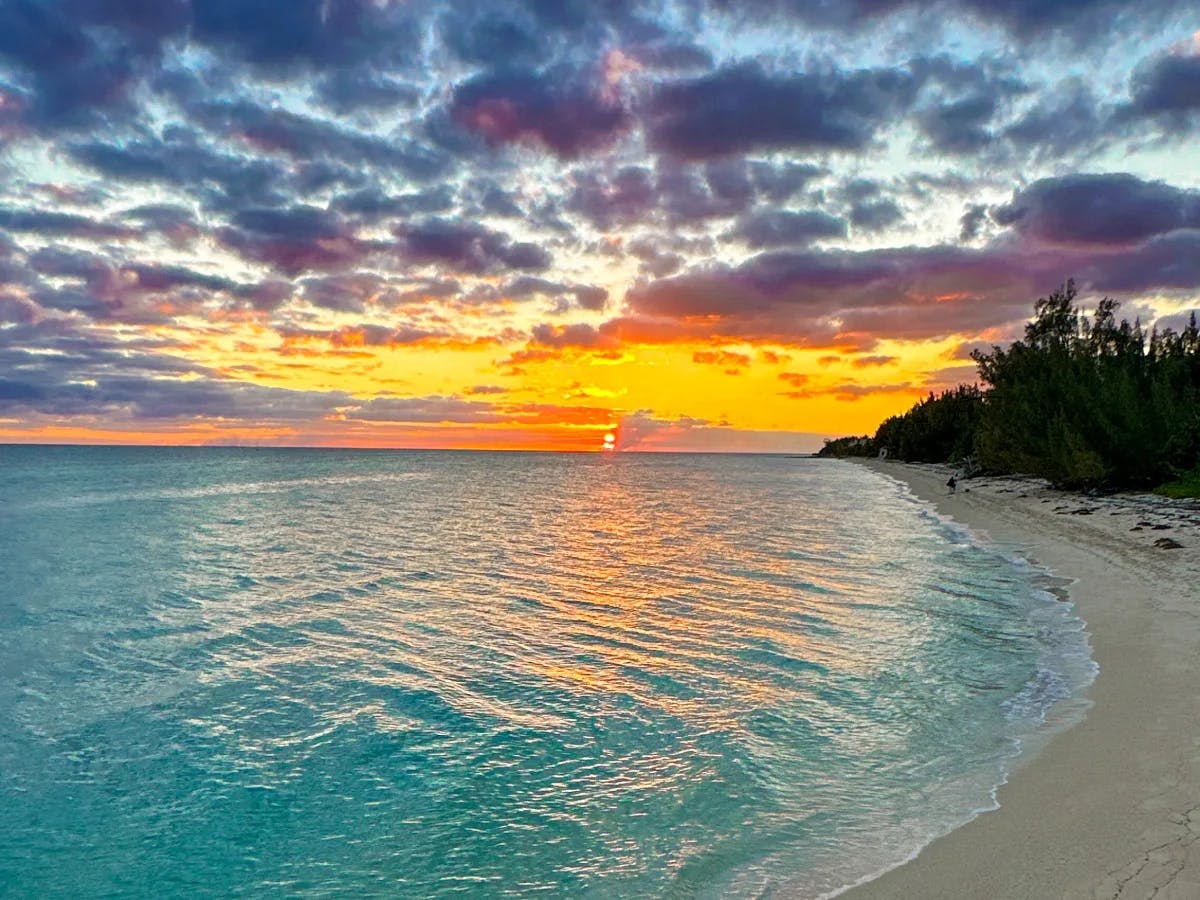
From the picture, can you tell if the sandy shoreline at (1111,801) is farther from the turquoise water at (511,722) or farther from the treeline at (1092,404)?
the treeline at (1092,404)

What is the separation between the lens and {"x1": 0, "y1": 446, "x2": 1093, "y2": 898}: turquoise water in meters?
8.38

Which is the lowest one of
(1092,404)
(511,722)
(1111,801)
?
(511,722)

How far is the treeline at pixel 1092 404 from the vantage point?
5128 centimetres

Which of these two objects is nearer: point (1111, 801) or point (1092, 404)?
point (1111, 801)

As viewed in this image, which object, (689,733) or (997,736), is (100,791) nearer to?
(689,733)

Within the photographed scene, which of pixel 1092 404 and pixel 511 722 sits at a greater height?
pixel 1092 404

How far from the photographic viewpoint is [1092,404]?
5319 cm

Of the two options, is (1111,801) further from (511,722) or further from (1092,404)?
(1092,404)

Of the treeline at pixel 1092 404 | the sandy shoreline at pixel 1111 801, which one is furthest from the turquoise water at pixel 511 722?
the treeline at pixel 1092 404

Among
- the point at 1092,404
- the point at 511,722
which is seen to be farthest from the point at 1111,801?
the point at 1092,404

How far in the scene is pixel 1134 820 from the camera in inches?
316

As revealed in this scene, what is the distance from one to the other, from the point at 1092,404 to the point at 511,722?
180 feet

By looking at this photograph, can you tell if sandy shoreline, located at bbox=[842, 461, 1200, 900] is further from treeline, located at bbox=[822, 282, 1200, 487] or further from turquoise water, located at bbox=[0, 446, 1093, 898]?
treeline, located at bbox=[822, 282, 1200, 487]

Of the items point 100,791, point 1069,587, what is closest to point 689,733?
point 100,791
